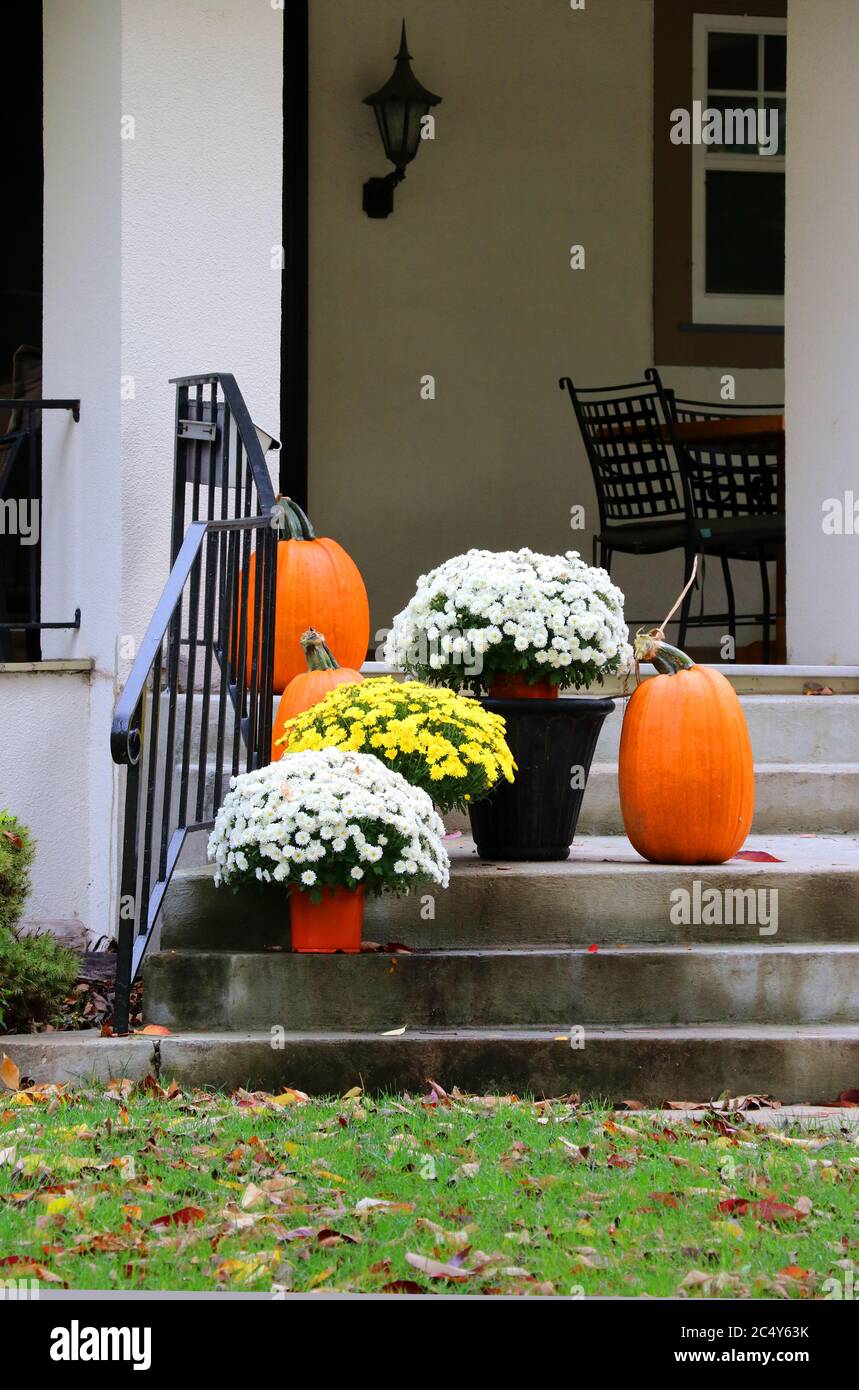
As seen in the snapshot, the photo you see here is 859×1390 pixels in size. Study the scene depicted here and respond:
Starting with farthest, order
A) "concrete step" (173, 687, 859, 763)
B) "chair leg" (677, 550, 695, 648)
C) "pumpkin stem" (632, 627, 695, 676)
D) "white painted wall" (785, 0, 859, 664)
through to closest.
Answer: "chair leg" (677, 550, 695, 648) < "white painted wall" (785, 0, 859, 664) < "concrete step" (173, 687, 859, 763) < "pumpkin stem" (632, 627, 695, 676)

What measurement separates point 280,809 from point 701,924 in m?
1.08

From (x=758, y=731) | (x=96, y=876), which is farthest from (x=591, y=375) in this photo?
(x=96, y=876)

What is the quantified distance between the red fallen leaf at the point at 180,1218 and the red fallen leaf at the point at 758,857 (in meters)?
1.96

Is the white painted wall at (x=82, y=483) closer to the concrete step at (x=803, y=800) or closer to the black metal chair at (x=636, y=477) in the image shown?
the concrete step at (x=803, y=800)

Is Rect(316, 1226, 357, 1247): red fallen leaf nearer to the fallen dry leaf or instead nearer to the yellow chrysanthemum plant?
the fallen dry leaf

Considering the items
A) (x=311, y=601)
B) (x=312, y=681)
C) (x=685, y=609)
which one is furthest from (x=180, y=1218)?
(x=685, y=609)

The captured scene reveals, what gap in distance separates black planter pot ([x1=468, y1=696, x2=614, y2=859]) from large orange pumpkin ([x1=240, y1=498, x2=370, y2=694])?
0.97 meters

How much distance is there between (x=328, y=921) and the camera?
395cm

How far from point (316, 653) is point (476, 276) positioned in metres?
4.37

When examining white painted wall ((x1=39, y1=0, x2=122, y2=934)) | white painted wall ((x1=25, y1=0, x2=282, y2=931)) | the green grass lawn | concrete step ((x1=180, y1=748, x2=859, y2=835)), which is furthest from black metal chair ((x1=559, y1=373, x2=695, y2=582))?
the green grass lawn

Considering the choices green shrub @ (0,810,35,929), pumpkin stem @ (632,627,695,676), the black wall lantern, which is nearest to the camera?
green shrub @ (0,810,35,929)

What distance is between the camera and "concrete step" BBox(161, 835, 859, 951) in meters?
4.10
